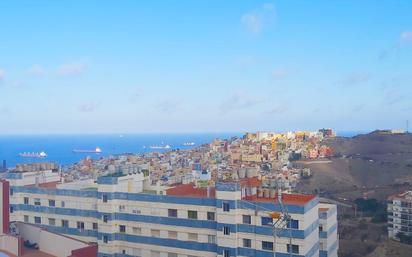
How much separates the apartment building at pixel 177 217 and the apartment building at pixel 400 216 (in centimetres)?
2401

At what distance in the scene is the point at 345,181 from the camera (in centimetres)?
9431

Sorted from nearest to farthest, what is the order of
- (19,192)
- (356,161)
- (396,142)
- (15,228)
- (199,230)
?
(15,228)
(199,230)
(19,192)
(356,161)
(396,142)

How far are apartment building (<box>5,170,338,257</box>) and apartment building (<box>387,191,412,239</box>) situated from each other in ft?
78.8

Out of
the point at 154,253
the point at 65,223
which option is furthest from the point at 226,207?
the point at 65,223

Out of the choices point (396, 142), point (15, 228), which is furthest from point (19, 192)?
point (396, 142)

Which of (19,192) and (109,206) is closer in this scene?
(109,206)

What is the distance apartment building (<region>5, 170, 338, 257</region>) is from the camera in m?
25.5

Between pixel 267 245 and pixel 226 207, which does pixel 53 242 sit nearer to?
pixel 226 207

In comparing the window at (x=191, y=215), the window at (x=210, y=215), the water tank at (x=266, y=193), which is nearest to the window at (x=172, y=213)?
the window at (x=191, y=215)

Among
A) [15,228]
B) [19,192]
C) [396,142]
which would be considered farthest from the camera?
[396,142]

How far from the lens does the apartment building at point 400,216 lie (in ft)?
173

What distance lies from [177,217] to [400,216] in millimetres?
34672

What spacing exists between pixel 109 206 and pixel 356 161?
91.5m

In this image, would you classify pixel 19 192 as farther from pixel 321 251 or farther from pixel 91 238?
pixel 321 251
